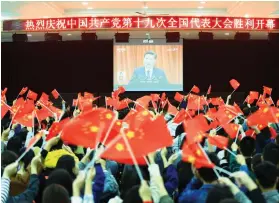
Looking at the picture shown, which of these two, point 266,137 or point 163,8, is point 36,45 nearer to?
point 163,8

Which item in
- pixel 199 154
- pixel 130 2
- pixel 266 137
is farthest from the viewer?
pixel 130 2

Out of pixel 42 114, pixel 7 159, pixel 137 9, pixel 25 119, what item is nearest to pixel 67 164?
pixel 7 159

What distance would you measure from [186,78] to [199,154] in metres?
11.6

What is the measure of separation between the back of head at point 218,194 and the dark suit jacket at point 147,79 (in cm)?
1091

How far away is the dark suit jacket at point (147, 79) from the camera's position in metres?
13.3

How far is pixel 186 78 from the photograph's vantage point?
14.1 metres

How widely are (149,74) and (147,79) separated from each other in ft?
0.50

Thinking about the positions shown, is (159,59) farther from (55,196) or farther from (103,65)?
(55,196)

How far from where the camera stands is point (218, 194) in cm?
235

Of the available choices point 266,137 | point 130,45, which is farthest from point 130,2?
point 266,137

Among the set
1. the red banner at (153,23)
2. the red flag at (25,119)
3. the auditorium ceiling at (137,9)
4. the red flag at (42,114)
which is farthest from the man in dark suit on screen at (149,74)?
the red flag at (25,119)

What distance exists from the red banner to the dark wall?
4.43 feet

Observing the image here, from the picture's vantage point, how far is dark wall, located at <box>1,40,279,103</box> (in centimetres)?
1405

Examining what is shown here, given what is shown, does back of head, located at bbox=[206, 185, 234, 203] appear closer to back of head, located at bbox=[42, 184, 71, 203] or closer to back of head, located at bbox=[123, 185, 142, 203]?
back of head, located at bbox=[123, 185, 142, 203]
